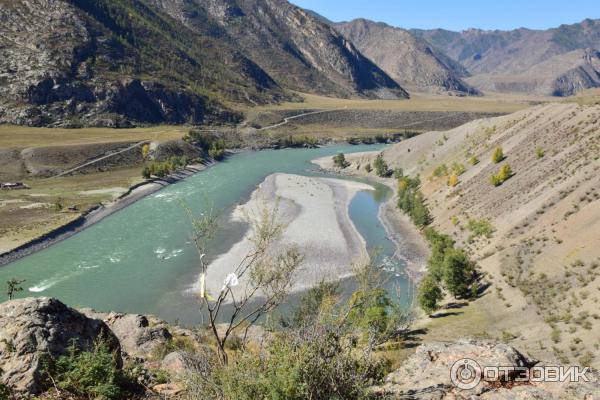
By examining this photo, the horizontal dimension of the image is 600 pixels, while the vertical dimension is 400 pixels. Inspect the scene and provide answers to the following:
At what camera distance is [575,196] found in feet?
153

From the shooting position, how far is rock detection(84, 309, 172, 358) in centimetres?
2311

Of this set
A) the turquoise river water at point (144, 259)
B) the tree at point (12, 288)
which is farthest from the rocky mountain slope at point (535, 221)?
the tree at point (12, 288)

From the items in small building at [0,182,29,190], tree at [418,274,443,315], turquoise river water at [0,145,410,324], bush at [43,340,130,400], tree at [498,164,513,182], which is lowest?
turquoise river water at [0,145,410,324]

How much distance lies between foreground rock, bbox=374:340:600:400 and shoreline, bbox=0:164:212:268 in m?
56.7

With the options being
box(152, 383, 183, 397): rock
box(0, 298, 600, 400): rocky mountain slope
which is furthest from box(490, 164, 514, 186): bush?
box(152, 383, 183, 397): rock

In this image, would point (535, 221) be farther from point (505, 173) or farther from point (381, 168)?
point (381, 168)

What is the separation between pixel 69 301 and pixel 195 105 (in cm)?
15319

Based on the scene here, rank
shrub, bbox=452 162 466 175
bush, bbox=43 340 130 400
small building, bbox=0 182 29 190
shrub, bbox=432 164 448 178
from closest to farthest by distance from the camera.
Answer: bush, bbox=43 340 130 400 → shrub, bbox=452 162 466 175 → shrub, bbox=432 164 448 178 → small building, bbox=0 182 29 190

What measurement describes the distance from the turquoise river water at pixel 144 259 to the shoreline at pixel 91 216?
1.03 m

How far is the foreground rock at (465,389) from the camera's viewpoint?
428 inches

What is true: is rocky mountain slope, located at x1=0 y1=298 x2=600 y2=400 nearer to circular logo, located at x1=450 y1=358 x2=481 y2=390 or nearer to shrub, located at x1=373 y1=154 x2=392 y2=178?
circular logo, located at x1=450 y1=358 x2=481 y2=390

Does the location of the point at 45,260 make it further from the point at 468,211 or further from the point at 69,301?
the point at 468,211

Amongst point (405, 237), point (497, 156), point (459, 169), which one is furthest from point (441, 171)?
point (405, 237)

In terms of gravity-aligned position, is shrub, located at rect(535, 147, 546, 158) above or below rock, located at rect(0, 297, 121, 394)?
above
